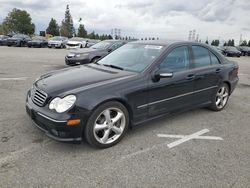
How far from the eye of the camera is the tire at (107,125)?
3.15 meters

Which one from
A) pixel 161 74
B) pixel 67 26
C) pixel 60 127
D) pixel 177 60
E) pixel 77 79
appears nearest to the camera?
pixel 60 127

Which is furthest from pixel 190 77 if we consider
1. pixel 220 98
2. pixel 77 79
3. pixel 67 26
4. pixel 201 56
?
pixel 67 26

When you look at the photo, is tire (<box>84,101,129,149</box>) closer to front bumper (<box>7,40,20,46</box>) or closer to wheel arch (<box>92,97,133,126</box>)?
wheel arch (<box>92,97,133,126</box>)

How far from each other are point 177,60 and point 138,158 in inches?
75.3

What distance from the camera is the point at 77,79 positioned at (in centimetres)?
348

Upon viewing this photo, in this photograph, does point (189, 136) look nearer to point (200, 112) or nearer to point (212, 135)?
point (212, 135)

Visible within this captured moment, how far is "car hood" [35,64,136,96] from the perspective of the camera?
3.19m

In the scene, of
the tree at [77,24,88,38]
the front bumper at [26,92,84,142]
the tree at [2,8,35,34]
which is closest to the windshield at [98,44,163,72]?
the front bumper at [26,92,84,142]

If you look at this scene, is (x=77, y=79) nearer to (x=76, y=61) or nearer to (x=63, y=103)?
(x=63, y=103)

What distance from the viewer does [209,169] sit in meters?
2.96

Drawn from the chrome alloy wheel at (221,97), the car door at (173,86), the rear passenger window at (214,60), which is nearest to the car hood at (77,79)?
the car door at (173,86)

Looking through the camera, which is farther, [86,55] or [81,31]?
[81,31]

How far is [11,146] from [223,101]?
4289 millimetres

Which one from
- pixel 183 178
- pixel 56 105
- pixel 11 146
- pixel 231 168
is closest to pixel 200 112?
pixel 231 168
